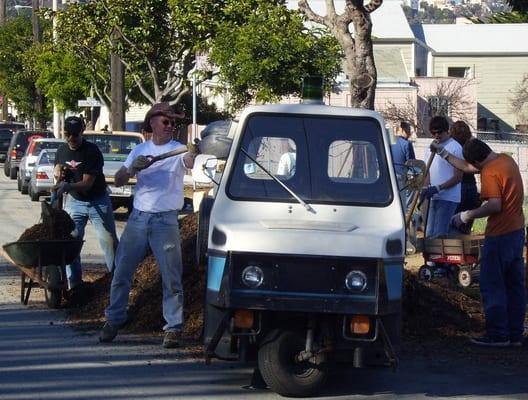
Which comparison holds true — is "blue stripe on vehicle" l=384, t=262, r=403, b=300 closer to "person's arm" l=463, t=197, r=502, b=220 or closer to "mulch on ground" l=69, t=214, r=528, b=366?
"mulch on ground" l=69, t=214, r=528, b=366

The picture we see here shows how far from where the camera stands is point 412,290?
10.4 m

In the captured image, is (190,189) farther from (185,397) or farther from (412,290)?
(185,397)

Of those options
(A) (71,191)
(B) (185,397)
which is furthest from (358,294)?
(A) (71,191)

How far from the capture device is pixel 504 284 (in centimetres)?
998

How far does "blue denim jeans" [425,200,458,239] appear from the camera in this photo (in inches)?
533

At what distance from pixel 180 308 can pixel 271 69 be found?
15271 mm

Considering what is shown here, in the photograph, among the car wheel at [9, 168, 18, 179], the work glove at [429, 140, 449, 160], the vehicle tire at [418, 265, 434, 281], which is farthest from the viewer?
the car wheel at [9, 168, 18, 179]

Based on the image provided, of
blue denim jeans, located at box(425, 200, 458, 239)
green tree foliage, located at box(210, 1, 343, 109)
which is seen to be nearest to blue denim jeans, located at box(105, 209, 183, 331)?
blue denim jeans, located at box(425, 200, 458, 239)

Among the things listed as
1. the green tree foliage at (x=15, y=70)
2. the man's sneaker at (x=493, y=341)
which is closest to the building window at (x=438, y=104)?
the green tree foliage at (x=15, y=70)

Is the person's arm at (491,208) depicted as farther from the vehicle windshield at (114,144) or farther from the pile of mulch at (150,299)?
the vehicle windshield at (114,144)

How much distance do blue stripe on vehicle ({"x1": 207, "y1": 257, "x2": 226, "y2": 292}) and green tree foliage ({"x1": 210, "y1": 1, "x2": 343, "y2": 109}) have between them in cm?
1592

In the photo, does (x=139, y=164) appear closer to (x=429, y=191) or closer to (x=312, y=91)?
(x=312, y=91)

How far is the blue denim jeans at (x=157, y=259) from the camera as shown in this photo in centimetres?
920

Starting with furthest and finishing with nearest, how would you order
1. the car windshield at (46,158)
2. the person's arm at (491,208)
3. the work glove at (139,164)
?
the car windshield at (46,158), the person's arm at (491,208), the work glove at (139,164)
